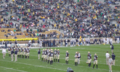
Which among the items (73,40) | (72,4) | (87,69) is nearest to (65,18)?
A: (72,4)

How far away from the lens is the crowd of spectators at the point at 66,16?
4750 centimetres

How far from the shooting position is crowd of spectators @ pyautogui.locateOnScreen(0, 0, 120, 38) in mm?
47500

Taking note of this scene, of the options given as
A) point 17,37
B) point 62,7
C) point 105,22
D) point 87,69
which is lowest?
point 87,69

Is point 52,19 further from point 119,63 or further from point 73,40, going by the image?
point 119,63

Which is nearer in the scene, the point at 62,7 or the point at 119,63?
the point at 119,63

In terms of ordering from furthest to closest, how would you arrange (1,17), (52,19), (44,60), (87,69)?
(52,19)
(1,17)
(44,60)
(87,69)

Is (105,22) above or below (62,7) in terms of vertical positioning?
below

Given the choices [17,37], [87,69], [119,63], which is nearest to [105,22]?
[17,37]

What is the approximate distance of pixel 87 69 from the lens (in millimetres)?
20797

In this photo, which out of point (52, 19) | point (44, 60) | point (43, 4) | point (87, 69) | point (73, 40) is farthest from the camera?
point (43, 4)

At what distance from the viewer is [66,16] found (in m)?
53.5

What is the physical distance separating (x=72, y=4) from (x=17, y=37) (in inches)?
815

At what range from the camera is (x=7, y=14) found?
48.9m

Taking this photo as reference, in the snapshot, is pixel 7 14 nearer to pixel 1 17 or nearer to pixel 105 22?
pixel 1 17
